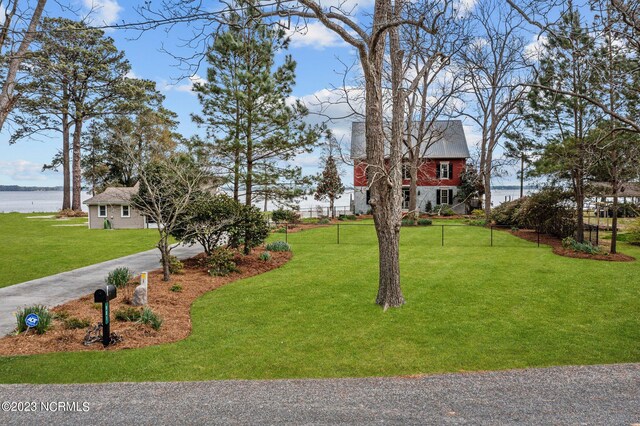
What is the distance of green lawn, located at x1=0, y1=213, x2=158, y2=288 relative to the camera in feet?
45.5

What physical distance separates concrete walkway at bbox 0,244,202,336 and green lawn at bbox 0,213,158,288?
0.74 m

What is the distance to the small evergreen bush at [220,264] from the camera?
12.9 metres

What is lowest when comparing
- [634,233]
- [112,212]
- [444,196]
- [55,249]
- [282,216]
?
[55,249]

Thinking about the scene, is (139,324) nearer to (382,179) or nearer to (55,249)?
(382,179)

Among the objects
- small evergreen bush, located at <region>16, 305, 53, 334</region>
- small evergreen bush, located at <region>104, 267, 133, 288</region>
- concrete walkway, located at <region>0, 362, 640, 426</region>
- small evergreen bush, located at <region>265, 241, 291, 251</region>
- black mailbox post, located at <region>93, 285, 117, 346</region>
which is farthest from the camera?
small evergreen bush, located at <region>265, 241, 291, 251</region>

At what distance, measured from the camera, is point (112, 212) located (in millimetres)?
30359

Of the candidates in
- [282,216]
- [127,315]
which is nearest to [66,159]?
[282,216]

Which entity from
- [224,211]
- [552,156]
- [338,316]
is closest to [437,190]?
[552,156]

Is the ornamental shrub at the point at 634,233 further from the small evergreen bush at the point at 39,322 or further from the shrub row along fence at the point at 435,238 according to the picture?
the small evergreen bush at the point at 39,322

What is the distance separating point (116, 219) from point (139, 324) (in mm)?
25429

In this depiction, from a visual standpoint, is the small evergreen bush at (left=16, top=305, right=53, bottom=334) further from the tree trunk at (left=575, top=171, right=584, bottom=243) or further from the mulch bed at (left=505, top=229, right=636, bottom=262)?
the tree trunk at (left=575, top=171, right=584, bottom=243)

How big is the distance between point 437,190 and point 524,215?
18999 millimetres

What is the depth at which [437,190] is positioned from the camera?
41.5 metres

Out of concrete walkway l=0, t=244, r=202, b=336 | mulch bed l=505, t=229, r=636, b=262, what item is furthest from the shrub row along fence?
concrete walkway l=0, t=244, r=202, b=336
